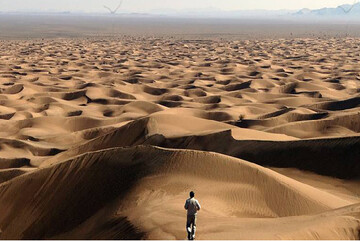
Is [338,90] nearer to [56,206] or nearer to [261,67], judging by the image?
[261,67]

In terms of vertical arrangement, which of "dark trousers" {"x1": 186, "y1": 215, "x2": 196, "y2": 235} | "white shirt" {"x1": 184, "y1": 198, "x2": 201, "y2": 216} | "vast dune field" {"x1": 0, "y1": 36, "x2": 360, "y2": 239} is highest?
"white shirt" {"x1": 184, "y1": 198, "x2": 201, "y2": 216}

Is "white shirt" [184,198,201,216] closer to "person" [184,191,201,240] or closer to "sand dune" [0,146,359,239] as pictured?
"person" [184,191,201,240]

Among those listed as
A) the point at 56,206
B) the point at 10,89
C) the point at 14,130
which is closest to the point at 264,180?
the point at 56,206

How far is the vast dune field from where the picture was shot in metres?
8.62

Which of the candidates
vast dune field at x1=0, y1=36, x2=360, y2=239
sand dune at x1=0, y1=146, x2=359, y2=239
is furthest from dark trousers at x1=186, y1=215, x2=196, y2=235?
sand dune at x1=0, y1=146, x2=359, y2=239

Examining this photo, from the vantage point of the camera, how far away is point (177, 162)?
37.2ft

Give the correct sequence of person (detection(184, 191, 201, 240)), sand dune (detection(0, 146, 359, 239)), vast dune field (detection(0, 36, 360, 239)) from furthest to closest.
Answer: sand dune (detection(0, 146, 359, 239)) < vast dune field (detection(0, 36, 360, 239)) < person (detection(184, 191, 201, 240))

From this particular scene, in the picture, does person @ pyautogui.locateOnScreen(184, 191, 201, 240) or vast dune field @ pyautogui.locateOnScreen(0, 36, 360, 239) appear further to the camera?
vast dune field @ pyautogui.locateOnScreen(0, 36, 360, 239)

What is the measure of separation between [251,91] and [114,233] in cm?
2456

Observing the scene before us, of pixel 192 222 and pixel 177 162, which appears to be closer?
pixel 192 222

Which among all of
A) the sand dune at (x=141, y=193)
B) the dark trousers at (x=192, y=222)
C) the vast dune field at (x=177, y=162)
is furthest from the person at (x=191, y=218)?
the sand dune at (x=141, y=193)

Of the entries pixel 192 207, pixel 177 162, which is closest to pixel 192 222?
pixel 192 207

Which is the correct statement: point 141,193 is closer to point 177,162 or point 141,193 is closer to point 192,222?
point 177,162

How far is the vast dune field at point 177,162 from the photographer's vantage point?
8625 mm
